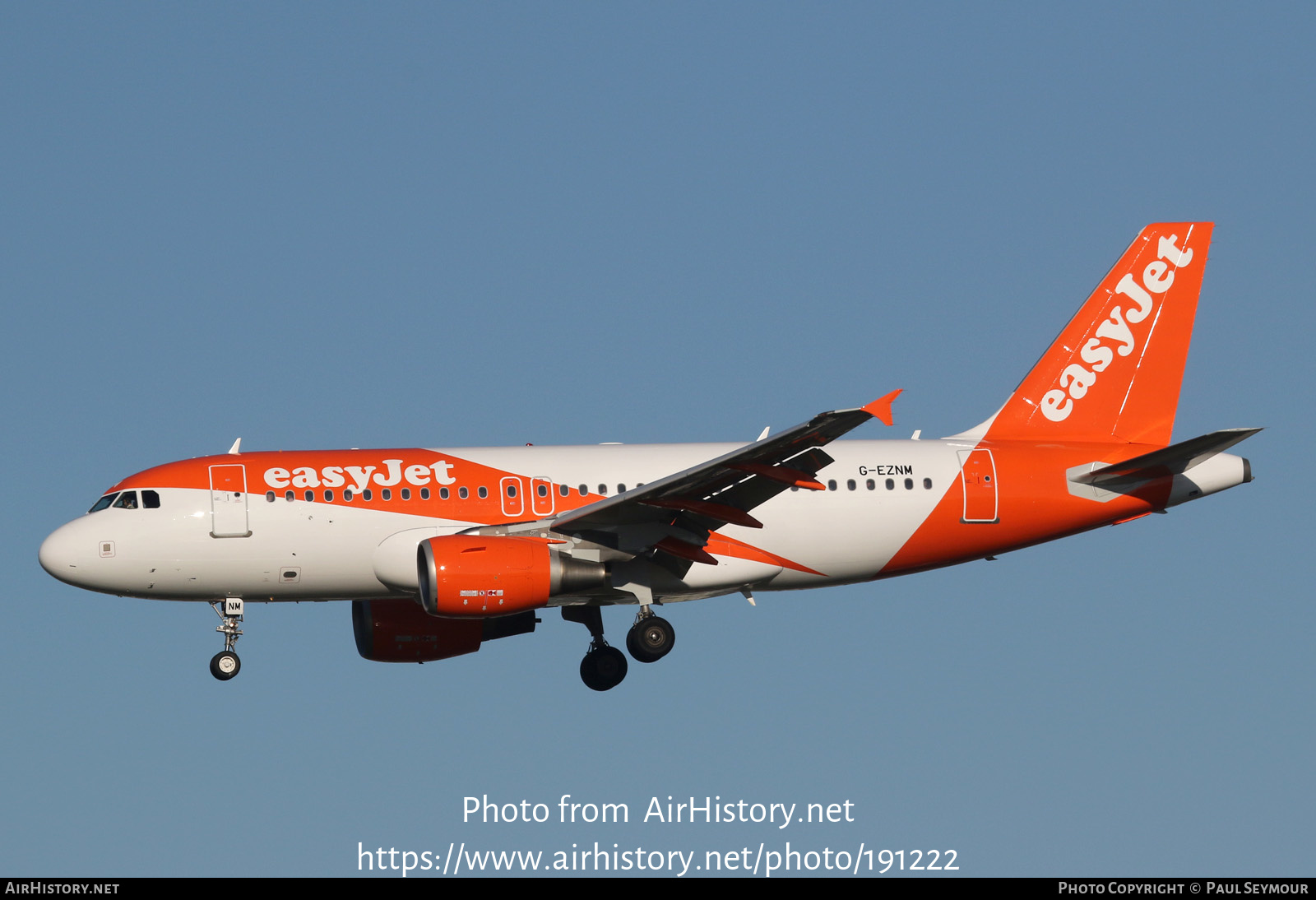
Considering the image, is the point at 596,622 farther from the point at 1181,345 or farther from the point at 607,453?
the point at 1181,345

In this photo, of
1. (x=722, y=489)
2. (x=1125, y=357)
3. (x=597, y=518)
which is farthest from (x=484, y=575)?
(x=1125, y=357)

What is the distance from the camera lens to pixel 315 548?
1230 inches

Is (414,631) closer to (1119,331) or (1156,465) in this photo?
(1156,465)

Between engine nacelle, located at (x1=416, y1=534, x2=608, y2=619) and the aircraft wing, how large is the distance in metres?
0.94

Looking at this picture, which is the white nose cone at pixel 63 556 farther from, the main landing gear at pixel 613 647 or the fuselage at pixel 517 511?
the main landing gear at pixel 613 647

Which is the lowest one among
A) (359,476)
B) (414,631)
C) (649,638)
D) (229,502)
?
(649,638)

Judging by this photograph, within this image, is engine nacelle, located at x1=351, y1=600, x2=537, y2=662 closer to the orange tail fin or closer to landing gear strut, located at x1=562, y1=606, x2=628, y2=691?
landing gear strut, located at x1=562, y1=606, x2=628, y2=691

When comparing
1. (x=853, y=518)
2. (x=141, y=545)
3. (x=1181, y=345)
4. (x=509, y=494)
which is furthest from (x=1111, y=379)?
(x=141, y=545)

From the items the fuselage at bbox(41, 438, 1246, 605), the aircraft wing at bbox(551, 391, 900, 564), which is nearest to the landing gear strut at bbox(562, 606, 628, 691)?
the fuselage at bbox(41, 438, 1246, 605)

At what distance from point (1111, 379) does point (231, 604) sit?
17891 millimetres

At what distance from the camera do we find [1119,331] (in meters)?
35.9

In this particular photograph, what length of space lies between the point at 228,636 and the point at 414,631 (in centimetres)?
404

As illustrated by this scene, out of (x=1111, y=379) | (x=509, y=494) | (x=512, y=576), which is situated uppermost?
(x=1111, y=379)

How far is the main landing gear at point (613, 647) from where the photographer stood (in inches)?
1275
